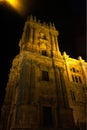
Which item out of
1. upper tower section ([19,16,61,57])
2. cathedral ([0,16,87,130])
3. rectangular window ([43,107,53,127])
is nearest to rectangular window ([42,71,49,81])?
cathedral ([0,16,87,130])

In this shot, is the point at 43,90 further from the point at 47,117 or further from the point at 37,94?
the point at 47,117

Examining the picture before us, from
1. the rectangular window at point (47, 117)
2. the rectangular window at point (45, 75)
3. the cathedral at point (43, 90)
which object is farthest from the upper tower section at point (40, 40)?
the rectangular window at point (47, 117)

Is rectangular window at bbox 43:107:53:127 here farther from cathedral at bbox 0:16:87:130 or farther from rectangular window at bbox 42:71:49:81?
rectangular window at bbox 42:71:49:81

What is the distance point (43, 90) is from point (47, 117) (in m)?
3.75

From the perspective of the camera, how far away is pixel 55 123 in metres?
17.0

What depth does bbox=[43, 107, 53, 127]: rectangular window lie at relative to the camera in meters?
16.7

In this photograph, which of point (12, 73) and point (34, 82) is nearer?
point (34, 82)

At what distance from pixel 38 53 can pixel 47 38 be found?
746 cm

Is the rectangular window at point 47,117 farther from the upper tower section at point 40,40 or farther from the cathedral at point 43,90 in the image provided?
the upper tower section at point 40,40

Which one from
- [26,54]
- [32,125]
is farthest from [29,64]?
[32,125]

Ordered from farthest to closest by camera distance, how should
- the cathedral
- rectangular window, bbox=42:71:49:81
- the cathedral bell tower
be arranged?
rectangular window, bbox=42:71:49:81
the cathedral
the cathedral bell tower

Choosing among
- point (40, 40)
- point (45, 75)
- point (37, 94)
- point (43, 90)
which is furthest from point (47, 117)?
point (40, 40)

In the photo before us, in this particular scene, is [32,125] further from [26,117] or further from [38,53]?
[38,53]

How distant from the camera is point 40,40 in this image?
28.4m
